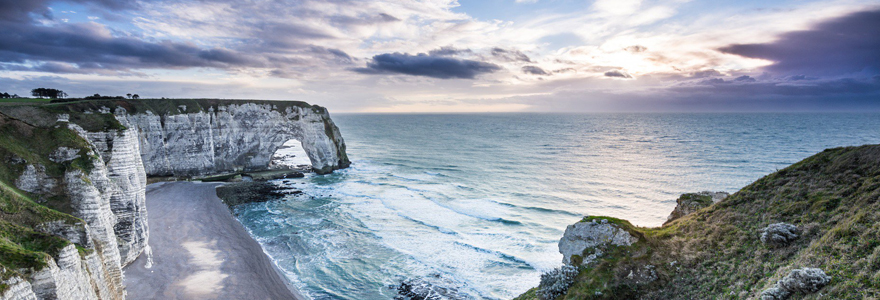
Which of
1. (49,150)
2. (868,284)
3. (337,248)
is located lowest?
(337,248)

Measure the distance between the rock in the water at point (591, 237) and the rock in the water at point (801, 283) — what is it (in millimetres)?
4919

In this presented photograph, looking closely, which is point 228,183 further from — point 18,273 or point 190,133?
point 18,273

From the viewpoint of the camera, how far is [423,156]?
76.8m

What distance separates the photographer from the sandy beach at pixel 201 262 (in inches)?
884

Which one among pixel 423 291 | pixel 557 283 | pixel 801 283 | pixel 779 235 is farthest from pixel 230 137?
pixel 801 283

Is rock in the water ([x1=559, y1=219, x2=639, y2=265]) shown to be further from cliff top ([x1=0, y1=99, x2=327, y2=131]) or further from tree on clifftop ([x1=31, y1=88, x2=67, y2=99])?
tree on clifftop ([x1=31, y1=88, x2=67, y2=99])

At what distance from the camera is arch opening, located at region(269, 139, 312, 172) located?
63156mm

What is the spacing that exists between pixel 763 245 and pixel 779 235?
643mm

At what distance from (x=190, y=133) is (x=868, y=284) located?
210 feet

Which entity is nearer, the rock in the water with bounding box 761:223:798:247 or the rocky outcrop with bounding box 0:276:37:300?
the rocky outcrop with bounding box 0:276:37:300

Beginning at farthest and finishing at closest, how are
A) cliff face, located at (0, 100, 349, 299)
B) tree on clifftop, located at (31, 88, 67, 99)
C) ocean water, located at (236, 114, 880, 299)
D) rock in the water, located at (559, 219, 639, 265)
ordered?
tree on clifftop, located at (31, 88, 67, 99), ocean water, located at (236, 114, 880, 299), rock in the water, located at (559, 219, 639, 265), cliff face, located at (0, 100, 349, 299)

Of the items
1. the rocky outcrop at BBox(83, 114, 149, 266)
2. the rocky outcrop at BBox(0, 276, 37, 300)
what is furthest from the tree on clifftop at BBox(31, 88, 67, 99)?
the rocky outcrop at BBox(0, 276, 37, 300)

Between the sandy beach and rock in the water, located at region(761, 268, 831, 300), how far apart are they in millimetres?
23192

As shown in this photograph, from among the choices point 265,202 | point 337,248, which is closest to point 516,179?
point 337,248
